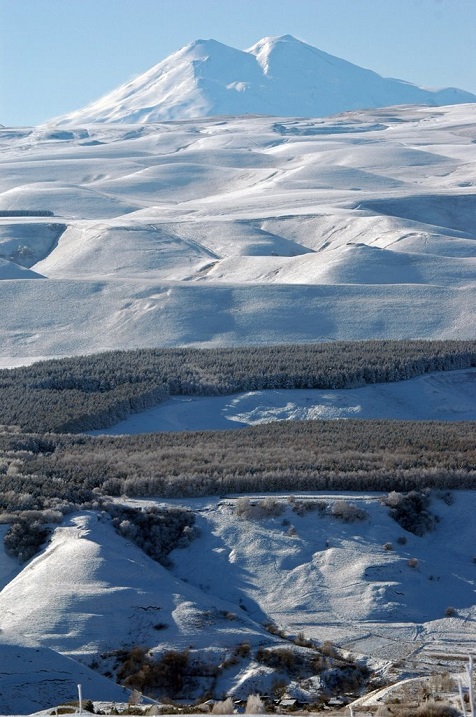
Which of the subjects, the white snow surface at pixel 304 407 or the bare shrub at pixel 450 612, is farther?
the white snow surface at pixel 304 407

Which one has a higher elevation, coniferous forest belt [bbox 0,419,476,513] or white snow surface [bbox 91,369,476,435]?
coniferous forest belt [bbox 0,419,476,513]

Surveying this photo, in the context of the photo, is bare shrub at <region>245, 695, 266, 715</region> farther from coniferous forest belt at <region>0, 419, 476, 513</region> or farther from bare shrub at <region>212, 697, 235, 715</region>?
coniferous forest belt at <region>0, 419, 476, 513</region>

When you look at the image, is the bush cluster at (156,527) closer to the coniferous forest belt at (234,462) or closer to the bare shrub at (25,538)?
the coniferous forest belt at (234,462)

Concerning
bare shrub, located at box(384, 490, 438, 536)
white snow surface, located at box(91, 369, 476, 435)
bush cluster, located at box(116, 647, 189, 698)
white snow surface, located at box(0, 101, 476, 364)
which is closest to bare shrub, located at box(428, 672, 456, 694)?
bush cluster, located at box(116, 647, 189, 698)

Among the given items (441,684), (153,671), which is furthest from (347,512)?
(441,684)

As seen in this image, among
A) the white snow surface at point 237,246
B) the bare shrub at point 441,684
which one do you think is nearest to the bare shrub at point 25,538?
the bare shrub at point 441,684

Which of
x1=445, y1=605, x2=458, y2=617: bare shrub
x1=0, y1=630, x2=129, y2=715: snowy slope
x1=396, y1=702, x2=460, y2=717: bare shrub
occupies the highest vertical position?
x1=396, y1=702, x2=460, y2=717: bare shrub

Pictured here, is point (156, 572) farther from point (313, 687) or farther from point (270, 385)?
point (270, 385)
